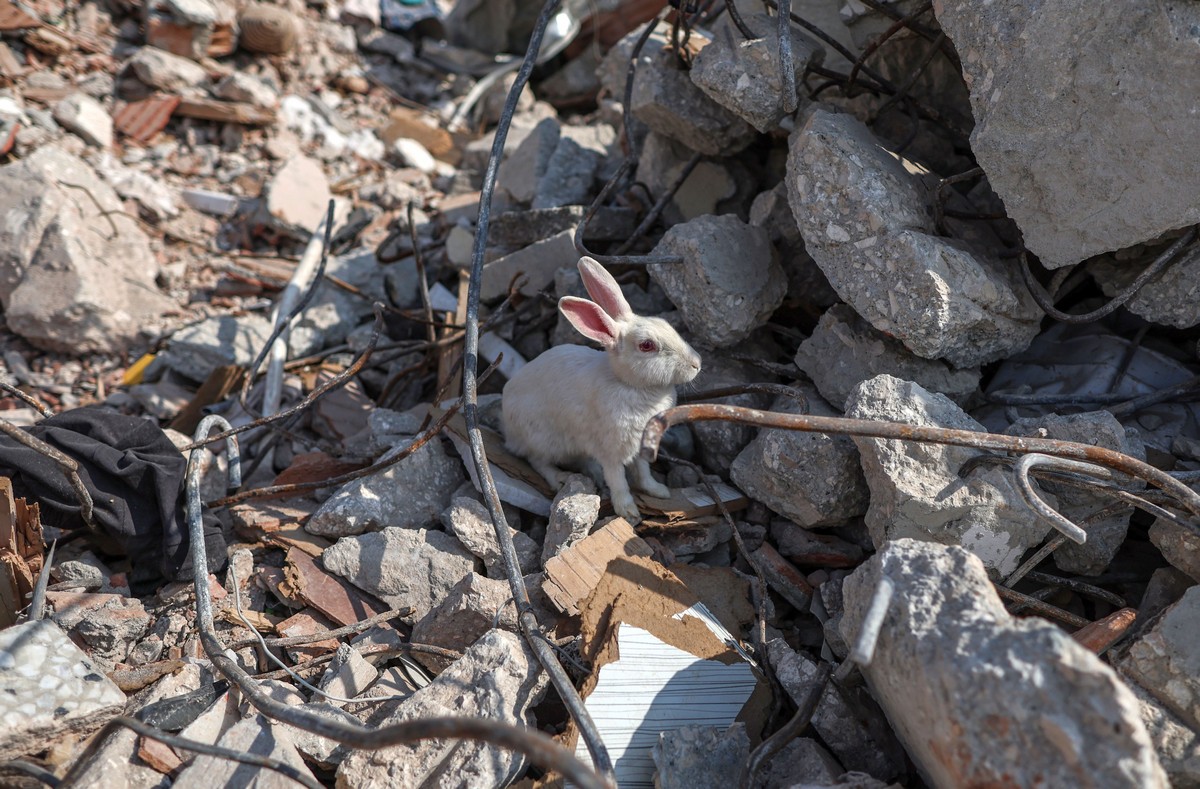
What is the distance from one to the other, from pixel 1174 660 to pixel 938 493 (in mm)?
791

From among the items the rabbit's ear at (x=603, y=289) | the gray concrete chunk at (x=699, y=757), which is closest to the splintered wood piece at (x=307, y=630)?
Result: the gray concrete chunk at (x=699, y=757)

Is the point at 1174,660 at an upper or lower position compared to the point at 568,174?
upper

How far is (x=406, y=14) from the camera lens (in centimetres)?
829

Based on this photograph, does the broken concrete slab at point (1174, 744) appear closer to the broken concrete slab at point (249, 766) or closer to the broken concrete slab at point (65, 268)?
the broken concrete slab at point (249, 766)

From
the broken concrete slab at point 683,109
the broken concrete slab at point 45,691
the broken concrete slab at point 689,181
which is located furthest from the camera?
the broken concrete slab at point 689,181

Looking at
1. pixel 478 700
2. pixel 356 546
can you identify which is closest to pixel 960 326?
pixel 478 700

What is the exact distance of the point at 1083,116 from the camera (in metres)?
2.79

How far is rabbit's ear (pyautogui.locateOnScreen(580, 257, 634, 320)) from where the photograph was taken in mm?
3473

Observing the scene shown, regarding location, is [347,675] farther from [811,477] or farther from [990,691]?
[990,691]

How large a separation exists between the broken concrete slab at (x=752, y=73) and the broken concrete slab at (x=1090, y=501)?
164cm

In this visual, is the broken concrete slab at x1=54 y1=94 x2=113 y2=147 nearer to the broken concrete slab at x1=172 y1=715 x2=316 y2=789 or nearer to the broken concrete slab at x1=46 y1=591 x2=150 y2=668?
the broken concrete slab at x1=46 y1=591 x2=150 y2=668

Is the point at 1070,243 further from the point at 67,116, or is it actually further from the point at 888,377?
the point at 67,116

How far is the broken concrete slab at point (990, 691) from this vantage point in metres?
1.80

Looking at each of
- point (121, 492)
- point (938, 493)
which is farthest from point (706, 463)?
point (121, 492)
